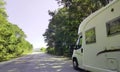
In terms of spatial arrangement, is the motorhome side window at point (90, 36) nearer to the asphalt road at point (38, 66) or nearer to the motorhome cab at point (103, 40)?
the motorhome cab at point (103, 40)

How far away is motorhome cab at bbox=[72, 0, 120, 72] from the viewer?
7781 millimetres

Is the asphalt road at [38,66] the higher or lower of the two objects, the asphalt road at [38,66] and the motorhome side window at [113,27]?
the lower

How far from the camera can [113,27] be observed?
8.03 m

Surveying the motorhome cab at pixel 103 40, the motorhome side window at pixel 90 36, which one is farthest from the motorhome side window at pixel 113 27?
the motorhome side window at pixel 90 36

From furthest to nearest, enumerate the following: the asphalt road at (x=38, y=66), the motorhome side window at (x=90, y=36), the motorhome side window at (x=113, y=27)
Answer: the asphalt road at (x=38, y=66) < the motorhome side window at (x=90, y=36) < the motorhome side window at (x=113, y=27)

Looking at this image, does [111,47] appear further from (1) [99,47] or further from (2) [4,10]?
(2) [4,10]

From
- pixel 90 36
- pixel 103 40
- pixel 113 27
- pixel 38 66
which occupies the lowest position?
pixel 38 66

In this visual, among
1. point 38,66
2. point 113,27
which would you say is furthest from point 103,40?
point 38,66

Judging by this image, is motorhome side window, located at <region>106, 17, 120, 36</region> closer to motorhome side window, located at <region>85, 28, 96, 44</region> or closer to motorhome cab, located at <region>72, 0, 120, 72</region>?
motorhome cab, located at <region>72, 0, 120, 72</region>

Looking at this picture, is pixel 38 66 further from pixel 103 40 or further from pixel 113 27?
pixel 113 27

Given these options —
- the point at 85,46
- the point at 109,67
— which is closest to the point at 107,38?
the point at 109,67

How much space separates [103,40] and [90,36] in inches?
59.8

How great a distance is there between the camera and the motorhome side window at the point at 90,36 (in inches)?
383

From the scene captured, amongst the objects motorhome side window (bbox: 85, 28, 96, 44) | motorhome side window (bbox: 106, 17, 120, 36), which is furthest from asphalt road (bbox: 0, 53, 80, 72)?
motorhome side window (bbox: 106, 17, 120, 36)
